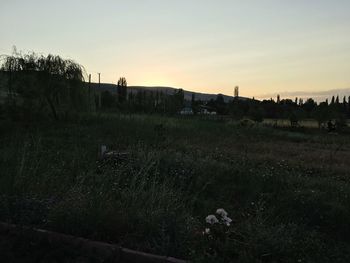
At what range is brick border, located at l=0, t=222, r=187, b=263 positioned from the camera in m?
4.00

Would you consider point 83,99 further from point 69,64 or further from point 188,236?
point 188,236

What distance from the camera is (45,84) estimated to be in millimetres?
23469

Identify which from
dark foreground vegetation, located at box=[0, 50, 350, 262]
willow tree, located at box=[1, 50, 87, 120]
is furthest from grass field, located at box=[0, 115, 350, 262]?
willow tree, located at box=[1, 50, 87, 120]

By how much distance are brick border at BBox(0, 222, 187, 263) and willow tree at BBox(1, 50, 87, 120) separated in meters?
18.7

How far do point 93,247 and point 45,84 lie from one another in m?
20.8

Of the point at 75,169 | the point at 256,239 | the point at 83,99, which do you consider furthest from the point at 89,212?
the point at 83,99

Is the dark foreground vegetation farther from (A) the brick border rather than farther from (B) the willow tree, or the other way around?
(B) the willow tree

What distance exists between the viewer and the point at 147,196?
5.41m

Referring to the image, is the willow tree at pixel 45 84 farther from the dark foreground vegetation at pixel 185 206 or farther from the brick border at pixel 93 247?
the brick border at pixel 93 247

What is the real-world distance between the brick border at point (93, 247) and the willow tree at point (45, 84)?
18.7 metres

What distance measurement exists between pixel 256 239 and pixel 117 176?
9.67 ft

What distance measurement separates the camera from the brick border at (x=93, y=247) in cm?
400

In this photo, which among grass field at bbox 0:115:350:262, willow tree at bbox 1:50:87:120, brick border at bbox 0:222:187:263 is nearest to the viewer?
brick border at bbox 0:222:187:263

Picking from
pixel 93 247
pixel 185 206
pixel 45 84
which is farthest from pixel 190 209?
pixel 45 84
